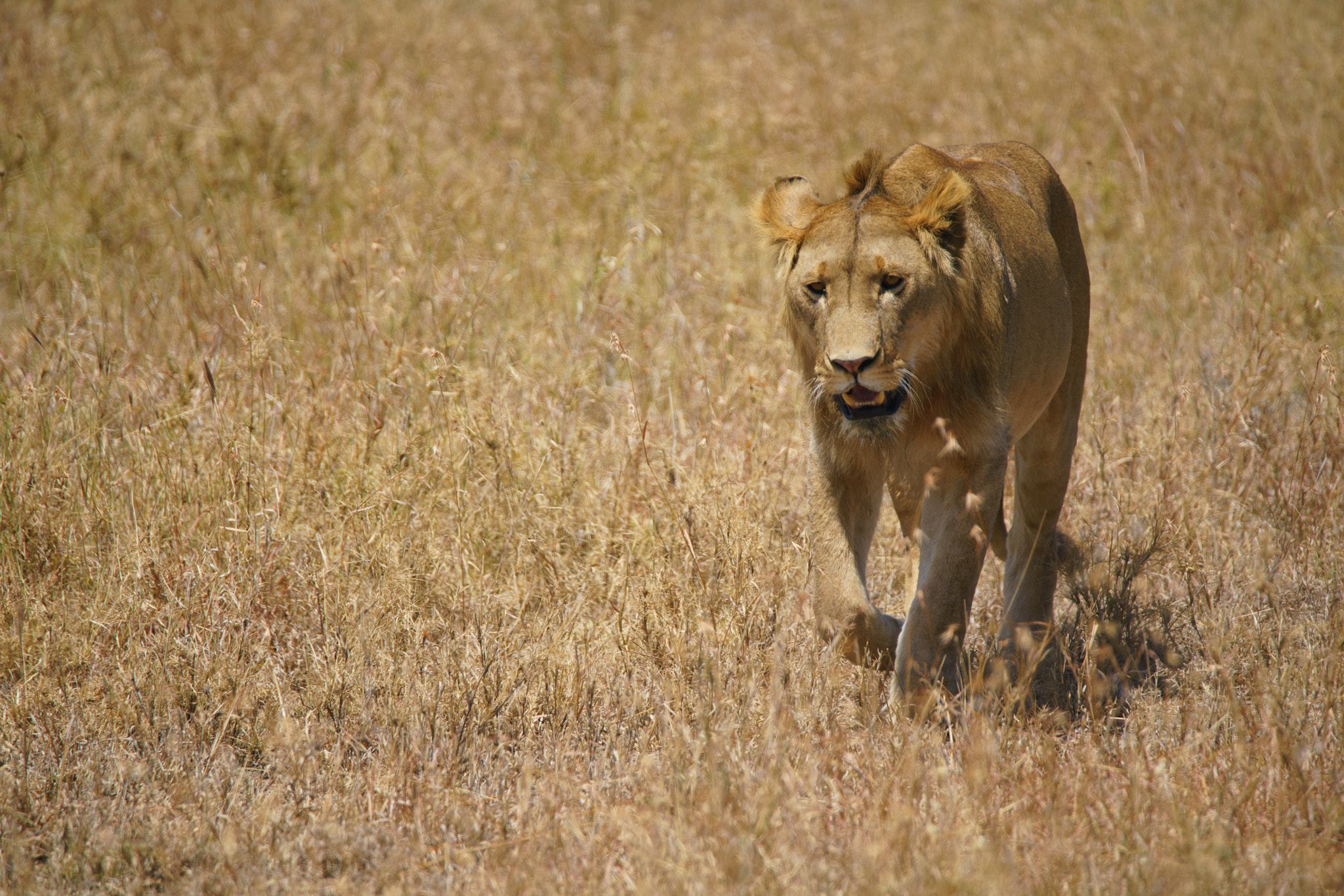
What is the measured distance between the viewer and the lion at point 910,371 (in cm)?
327

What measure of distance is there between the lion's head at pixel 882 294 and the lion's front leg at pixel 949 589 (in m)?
0.32

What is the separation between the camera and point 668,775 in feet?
9.80

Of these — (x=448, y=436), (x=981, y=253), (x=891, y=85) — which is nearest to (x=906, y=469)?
(x=981, y=253)

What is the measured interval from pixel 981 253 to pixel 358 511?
2.40 m

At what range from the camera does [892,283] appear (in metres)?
3.30

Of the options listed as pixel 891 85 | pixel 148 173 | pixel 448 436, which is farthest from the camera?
pixel 891 85

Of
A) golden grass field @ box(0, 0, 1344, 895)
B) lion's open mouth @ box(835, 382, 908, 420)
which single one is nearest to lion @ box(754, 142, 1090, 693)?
lion's open mouth @ box(835, 382, 908, 420)

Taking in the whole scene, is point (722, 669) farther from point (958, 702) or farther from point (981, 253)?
point (981, 253)

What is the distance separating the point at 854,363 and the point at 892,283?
1.12 ft

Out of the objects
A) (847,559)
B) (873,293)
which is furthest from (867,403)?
(847,559)

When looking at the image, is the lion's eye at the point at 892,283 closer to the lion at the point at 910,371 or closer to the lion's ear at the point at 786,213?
the lion at the point at 910,371

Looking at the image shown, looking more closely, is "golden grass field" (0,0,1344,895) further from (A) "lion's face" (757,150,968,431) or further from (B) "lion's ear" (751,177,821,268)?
(A) "lion's face" (757,150,968,431)

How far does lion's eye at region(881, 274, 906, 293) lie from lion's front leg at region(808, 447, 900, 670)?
59cm

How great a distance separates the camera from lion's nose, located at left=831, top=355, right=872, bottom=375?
311 centimetres
